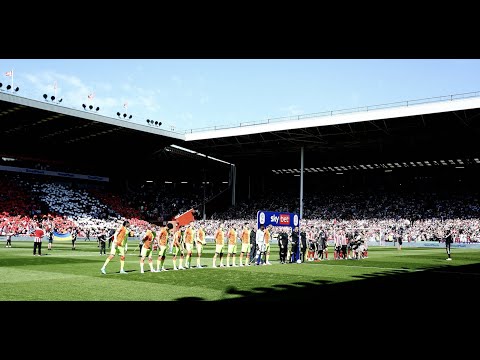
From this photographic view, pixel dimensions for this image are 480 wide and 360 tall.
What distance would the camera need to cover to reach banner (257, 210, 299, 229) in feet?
76.4

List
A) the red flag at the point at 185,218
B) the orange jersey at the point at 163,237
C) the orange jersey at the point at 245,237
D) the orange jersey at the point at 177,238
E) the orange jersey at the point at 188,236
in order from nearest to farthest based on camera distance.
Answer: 1. the orange jersey at the point at 163,237
2. the orange jersey at the point at 177,238
3. the orange jersey at the point at 188,236
4. the orange jersey at the point at 245,237
5. the red flag at the point at 185,218

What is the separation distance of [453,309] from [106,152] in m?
57.3

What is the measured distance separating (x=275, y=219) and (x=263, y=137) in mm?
33343

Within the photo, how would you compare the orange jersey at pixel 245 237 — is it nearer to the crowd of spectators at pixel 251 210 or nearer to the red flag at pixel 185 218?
the crowd of spectators at pixel 251 210

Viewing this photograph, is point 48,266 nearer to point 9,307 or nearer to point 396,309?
point 9,307

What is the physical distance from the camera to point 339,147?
59.5 m

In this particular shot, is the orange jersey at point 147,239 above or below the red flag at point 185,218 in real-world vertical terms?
below

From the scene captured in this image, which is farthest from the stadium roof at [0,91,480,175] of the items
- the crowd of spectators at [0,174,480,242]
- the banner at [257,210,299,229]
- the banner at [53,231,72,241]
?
the banner at [257,210,299,229]

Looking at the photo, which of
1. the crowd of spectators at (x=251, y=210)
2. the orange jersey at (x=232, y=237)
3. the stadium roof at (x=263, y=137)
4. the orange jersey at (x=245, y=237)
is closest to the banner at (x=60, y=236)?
the crowd of spectators at (x=251, y=210)

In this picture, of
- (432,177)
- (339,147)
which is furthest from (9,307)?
(432,177)

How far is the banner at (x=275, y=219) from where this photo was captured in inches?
917

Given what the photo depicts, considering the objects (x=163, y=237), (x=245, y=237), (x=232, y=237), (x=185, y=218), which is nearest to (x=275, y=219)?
(x=245, y=237)

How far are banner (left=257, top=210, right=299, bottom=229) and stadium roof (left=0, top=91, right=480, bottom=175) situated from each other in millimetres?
24059

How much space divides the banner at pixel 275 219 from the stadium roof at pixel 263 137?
78.9ft
